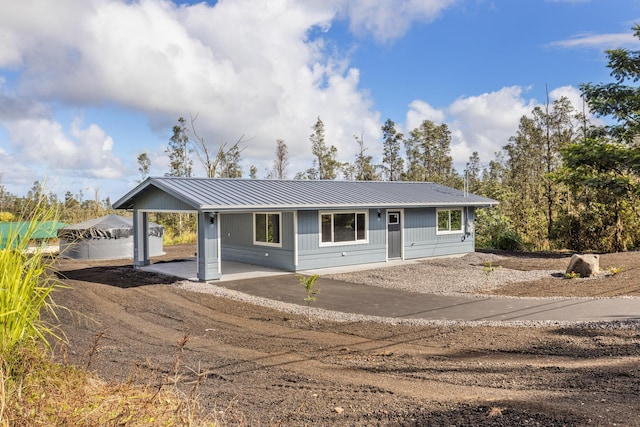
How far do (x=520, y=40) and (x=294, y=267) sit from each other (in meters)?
12.7

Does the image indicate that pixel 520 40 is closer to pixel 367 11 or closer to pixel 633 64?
pixel 633 64

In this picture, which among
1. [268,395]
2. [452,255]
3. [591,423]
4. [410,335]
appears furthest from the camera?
[452,255]

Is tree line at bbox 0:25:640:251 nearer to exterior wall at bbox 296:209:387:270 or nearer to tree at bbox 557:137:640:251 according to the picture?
tree at bbox 557:137:640:251

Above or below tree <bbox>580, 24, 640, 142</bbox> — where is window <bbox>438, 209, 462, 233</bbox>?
below

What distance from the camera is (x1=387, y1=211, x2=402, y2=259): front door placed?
57.3 ft

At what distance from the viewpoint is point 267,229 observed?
15938 mm

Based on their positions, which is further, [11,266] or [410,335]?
[410,335]

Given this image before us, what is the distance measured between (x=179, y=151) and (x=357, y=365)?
2784 centimetres

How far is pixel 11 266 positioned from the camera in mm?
3350

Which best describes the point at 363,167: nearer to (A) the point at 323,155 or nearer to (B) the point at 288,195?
(A) the point at 323,155

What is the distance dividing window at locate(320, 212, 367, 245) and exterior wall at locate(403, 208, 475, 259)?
87.6 inches

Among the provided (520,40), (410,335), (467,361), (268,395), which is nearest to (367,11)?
(520,40)

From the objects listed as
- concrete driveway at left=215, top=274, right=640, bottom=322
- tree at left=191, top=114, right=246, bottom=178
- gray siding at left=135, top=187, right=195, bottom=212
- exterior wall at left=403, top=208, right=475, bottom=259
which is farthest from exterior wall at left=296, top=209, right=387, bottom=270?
tree at left=191, top=114, right=246, bottom=178

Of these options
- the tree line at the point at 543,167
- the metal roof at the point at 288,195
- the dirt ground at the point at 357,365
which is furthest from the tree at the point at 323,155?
the dirt ground at the point at 357,365
